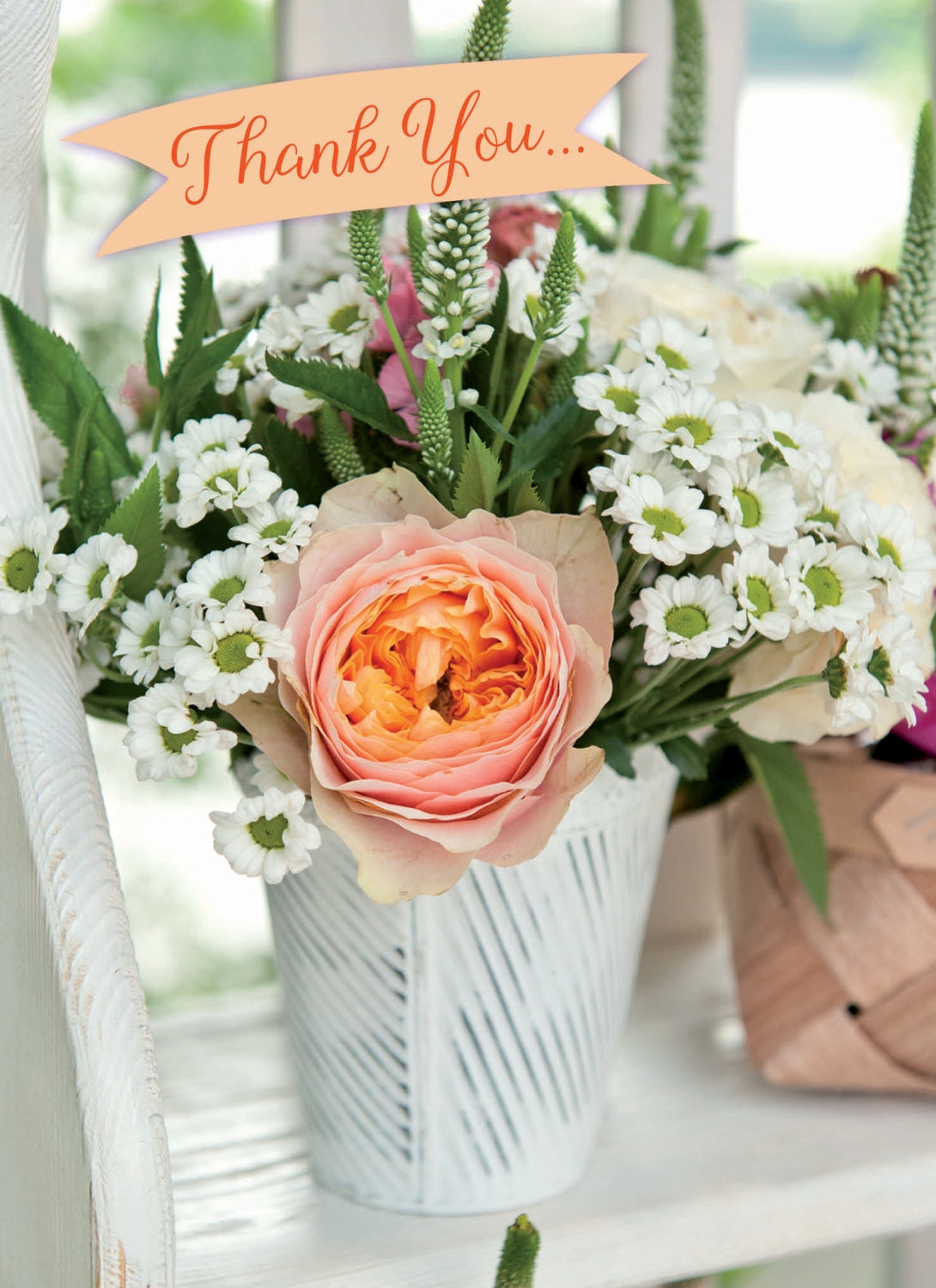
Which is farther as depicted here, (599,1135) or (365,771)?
(599,1135)

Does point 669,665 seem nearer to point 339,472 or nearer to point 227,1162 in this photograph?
point 339,472

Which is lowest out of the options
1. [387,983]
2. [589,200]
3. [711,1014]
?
[711,1014]

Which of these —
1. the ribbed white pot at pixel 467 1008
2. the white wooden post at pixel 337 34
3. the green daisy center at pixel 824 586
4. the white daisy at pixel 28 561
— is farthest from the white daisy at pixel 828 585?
the white wooden post at pixel 337 34

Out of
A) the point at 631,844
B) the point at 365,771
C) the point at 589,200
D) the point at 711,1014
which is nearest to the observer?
the point at 365,771

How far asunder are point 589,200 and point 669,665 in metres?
0.79

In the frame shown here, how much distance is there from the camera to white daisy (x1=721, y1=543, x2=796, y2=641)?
0.37 meters

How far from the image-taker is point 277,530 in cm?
36

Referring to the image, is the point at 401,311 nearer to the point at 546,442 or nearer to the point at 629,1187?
the point at 546,442

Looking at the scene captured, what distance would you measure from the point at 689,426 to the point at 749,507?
1.3 inches

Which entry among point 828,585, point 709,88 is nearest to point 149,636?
point 828,585

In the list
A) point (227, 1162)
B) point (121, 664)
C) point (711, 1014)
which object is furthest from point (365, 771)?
point (711, 1014)

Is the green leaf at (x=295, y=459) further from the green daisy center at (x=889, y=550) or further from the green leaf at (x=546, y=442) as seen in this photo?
the green daisy center at (x=889, y=550)

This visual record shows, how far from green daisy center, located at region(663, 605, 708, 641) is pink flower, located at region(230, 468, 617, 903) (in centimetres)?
2

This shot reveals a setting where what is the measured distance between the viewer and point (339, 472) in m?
0.40
